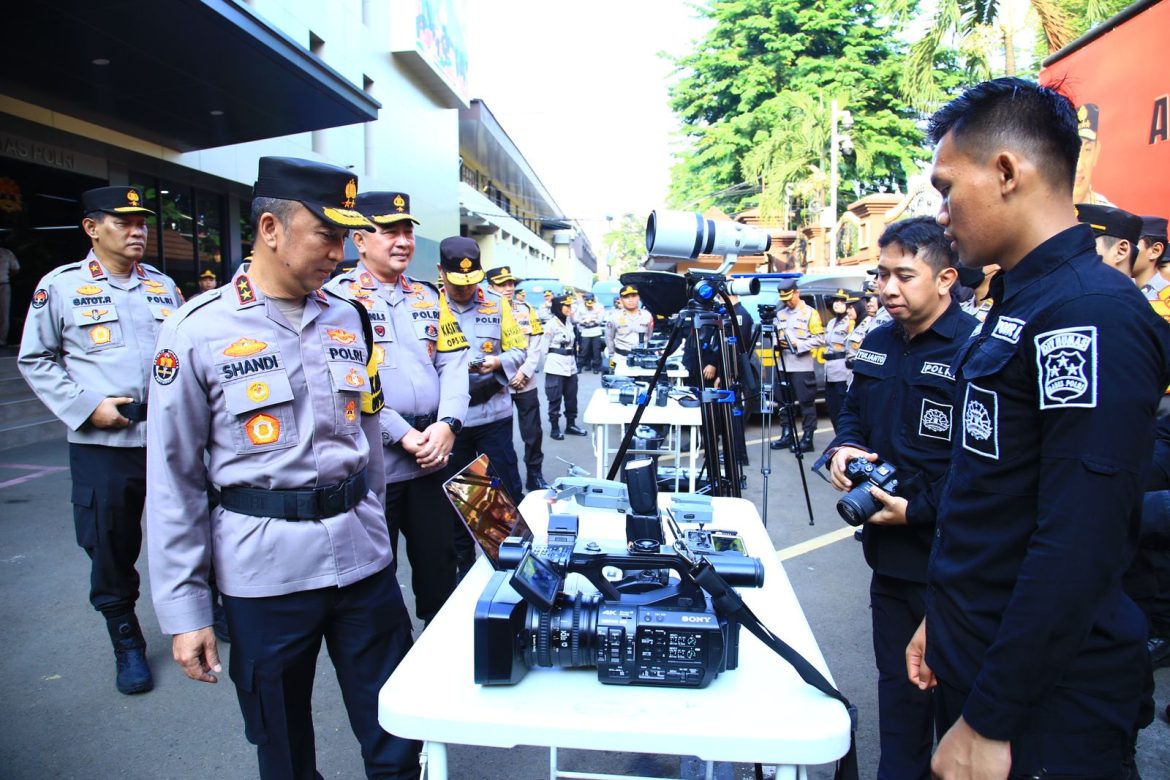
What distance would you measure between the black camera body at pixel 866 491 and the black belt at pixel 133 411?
2777mm

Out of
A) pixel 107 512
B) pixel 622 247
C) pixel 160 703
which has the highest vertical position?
pixel 622 247

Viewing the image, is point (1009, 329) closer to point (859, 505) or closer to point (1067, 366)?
point (1067, 366)

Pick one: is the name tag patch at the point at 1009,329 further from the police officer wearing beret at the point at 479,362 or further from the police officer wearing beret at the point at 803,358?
the police officer wearing beret at the point at 803,358

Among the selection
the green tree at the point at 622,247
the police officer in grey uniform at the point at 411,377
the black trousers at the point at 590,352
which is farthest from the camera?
the green tree at the point at 622,247

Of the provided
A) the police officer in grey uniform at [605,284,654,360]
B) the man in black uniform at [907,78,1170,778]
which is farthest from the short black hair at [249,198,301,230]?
the police officer in grey uniform at [605,284,654,360]

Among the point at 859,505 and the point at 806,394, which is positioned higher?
the point at 859,505

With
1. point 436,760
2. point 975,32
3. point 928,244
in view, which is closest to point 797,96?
point 975,32

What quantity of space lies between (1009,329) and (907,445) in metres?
1.02

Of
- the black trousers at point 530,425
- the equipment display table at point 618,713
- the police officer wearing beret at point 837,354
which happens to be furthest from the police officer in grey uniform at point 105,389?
the police officer wearing beret at point 837,354

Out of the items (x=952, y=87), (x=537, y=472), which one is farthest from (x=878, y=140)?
(x=537, y=472)

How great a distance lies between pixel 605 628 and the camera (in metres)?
1.31

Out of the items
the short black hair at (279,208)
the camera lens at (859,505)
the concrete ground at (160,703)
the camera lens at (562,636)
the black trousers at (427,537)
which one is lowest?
the concrete ground at (160,703)

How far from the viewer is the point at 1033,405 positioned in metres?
1.13

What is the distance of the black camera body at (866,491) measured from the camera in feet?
6.59
